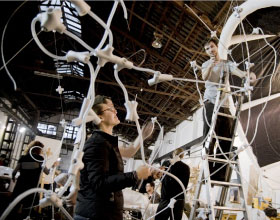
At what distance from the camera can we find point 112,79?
34.1ft

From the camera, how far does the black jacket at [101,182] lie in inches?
43.6

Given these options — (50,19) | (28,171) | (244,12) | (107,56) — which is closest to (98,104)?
(107,56)

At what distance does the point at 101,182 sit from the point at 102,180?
0.03 ft

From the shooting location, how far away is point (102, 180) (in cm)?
112

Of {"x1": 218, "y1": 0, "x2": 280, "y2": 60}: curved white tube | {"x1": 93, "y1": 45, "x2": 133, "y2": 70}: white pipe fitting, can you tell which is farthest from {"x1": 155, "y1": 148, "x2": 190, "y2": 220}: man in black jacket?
{"x1": 93, "y1": 45, "x2": 133, "y2": 70}: white pipe fitting

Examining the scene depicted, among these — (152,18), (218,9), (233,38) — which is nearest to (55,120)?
(152,18)

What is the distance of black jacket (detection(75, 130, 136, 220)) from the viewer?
111 centimetres

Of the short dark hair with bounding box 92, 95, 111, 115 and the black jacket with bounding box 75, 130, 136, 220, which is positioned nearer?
the black jacket with bounding box 75, 130, 136, 220

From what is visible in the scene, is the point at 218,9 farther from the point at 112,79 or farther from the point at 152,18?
the point at 112,79

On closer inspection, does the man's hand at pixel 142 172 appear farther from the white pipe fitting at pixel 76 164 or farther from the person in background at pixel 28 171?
the person in background at pixel 28 171

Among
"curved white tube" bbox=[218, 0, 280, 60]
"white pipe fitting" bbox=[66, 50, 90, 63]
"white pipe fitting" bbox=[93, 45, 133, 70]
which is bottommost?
"white pipe fitting" bbox=[66, 50, 90, 63]

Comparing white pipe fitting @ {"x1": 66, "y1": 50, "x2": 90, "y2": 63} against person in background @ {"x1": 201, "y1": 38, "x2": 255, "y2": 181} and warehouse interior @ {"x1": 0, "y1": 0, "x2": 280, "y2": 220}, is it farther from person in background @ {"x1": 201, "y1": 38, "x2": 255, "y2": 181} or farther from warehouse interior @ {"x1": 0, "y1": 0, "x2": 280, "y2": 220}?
person in background @ {"x1": 201, "y1": 38, "x2": 255, "y2": 181}

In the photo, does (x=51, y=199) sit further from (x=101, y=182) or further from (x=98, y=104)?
(x=98, y=104)

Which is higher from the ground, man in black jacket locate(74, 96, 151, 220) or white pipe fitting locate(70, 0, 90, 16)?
white pipe fitting locate(70, 0, 90, 16)
